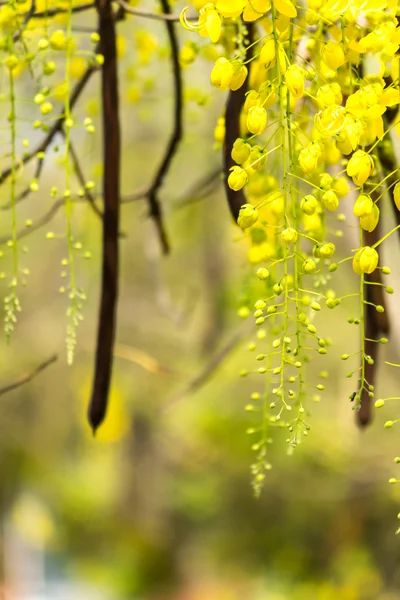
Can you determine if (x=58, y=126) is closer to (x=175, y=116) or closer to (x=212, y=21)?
(x=175, y=116)

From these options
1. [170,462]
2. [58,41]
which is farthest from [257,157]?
[170,462]

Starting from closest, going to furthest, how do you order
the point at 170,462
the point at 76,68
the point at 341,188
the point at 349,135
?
1. the point at 349,135
2. the point at 341,188
3. the point at 76,68
4. the point at 170,462

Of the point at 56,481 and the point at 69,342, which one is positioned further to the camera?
the point at 56,481

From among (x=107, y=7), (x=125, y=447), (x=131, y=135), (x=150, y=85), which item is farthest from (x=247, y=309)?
(x=125, y=447)

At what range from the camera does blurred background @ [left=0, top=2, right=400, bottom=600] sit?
2900 mm

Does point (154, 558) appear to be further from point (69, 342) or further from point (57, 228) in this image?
point (69, 342)

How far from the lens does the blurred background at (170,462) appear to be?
2.90 m

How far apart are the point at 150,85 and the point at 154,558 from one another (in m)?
3.98

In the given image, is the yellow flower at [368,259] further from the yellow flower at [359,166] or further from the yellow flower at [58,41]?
the yellow flower at [58,41]

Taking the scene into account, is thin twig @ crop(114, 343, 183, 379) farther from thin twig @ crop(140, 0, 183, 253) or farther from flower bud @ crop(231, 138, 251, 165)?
flower bud @ crop(231, 138, 251, 165)

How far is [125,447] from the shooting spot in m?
4.64

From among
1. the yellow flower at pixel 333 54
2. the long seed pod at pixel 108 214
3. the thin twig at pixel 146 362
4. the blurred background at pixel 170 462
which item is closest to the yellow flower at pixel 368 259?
the yellow flower at pixel 333 54

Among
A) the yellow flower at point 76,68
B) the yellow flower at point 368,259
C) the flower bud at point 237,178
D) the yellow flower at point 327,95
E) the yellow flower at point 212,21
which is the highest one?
the yellow flower at point 76,68

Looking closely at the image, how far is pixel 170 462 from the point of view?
4.28 m
